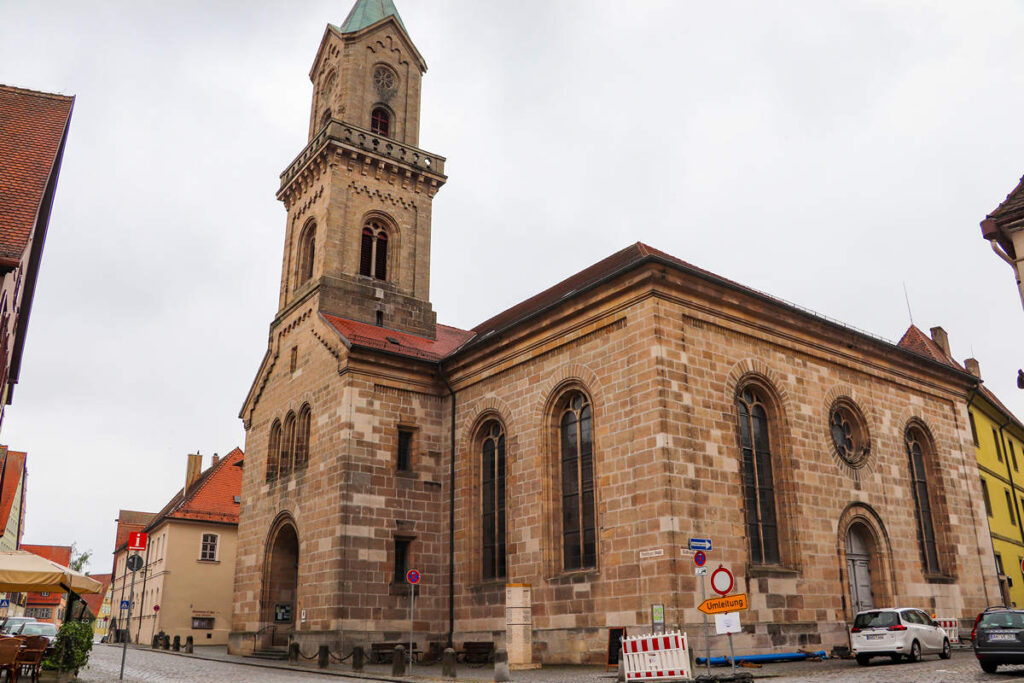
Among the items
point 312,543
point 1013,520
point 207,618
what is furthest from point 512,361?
point 207,618

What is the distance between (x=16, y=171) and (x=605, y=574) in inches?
615

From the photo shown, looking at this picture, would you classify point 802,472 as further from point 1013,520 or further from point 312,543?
point 1013,520

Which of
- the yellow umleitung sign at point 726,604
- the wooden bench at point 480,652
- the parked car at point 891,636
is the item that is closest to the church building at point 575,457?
the wooden bench at point 480,652

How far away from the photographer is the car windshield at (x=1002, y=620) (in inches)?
627

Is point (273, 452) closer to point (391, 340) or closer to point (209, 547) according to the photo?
point (391, 340)

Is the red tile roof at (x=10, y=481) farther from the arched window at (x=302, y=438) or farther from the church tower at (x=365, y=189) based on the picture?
the arched window at (x=302, y=438)

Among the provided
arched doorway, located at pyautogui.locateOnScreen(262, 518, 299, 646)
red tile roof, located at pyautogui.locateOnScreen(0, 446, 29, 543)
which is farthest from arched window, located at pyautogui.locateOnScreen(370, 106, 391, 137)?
red tile roof, located at pyautogui.locateOnScreen(0, 446, 29, 543)

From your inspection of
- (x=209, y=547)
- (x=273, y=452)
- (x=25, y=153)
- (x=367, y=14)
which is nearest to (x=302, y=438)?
(x=273, y=452)

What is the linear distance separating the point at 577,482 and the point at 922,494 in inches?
493

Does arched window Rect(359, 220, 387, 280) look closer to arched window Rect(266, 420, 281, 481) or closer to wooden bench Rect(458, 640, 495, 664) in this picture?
arched window Rect(266, 420, 281, 481)

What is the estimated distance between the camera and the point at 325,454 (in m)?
26.7

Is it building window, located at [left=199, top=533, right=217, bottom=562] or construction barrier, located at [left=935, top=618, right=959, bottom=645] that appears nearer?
construction barrier, located at [left=935, top=618, right=959, bottom=645]

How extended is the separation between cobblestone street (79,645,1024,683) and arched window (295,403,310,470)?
679 centimetres

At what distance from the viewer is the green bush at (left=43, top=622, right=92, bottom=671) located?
16719mm
